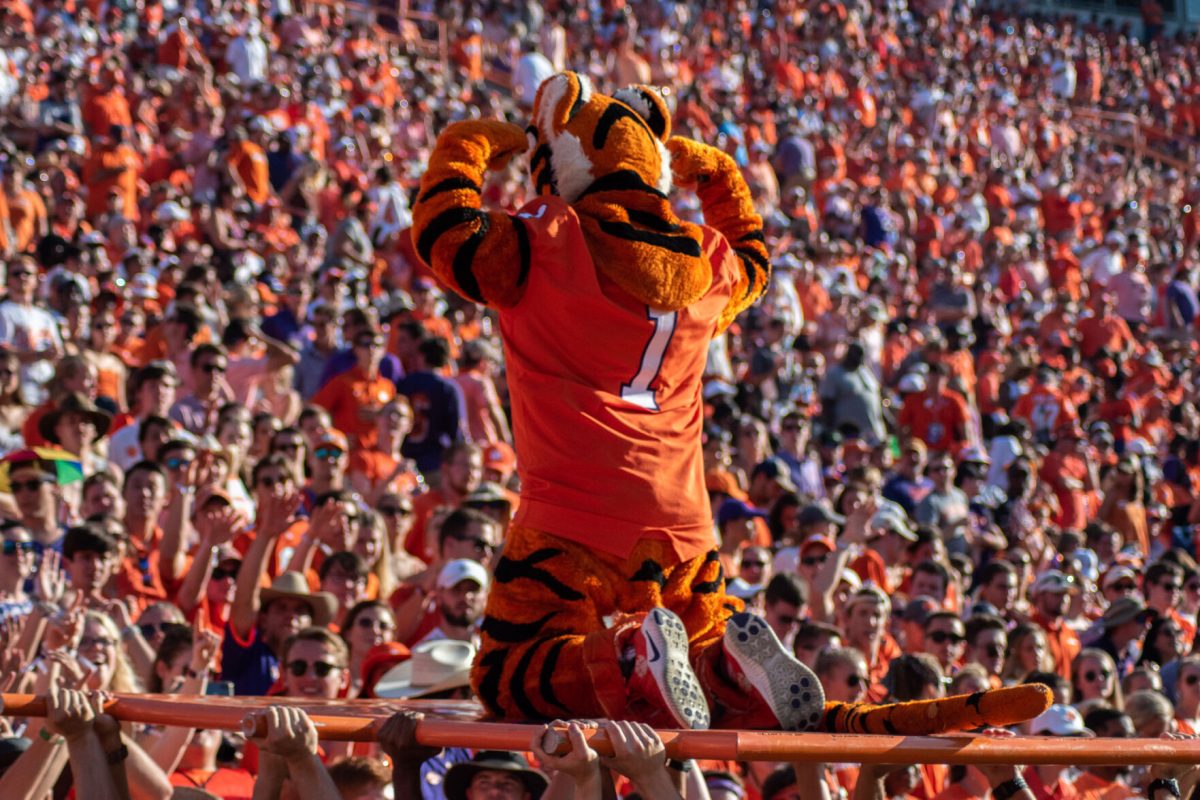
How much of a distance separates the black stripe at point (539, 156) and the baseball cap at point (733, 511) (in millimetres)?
3615

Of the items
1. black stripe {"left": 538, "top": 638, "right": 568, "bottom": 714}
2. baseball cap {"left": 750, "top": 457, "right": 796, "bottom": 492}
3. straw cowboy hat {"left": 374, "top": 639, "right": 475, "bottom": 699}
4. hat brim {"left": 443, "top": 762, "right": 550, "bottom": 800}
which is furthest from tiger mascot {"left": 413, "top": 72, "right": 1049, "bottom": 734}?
baseball cap {"left": 750, "top": 457, "right": 796, "bottom": 492}

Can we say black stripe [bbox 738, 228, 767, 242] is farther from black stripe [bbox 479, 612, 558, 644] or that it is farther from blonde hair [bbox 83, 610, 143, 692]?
blonde hair [bbox 83, 610, 143, 692]

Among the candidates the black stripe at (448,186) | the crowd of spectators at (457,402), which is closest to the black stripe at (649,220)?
the black stripe at (448,186)

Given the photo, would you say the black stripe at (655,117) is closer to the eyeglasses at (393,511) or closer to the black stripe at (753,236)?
the black stripe at (753,236)

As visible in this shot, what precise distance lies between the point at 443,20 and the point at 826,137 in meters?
3.86

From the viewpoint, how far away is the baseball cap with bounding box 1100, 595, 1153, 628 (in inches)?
300

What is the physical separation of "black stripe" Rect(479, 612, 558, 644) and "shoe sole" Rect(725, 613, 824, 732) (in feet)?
1.43

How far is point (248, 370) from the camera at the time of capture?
813cm

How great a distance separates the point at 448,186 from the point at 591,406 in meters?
0.56

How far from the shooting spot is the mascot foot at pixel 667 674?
11.4ft

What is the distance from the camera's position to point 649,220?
400 cm

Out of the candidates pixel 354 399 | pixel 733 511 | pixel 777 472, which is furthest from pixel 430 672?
pixel 777 472

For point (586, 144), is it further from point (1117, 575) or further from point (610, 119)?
point (1117, 575)

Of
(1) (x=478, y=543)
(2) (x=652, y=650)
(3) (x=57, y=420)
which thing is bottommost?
(1) (x=478, y=543)
